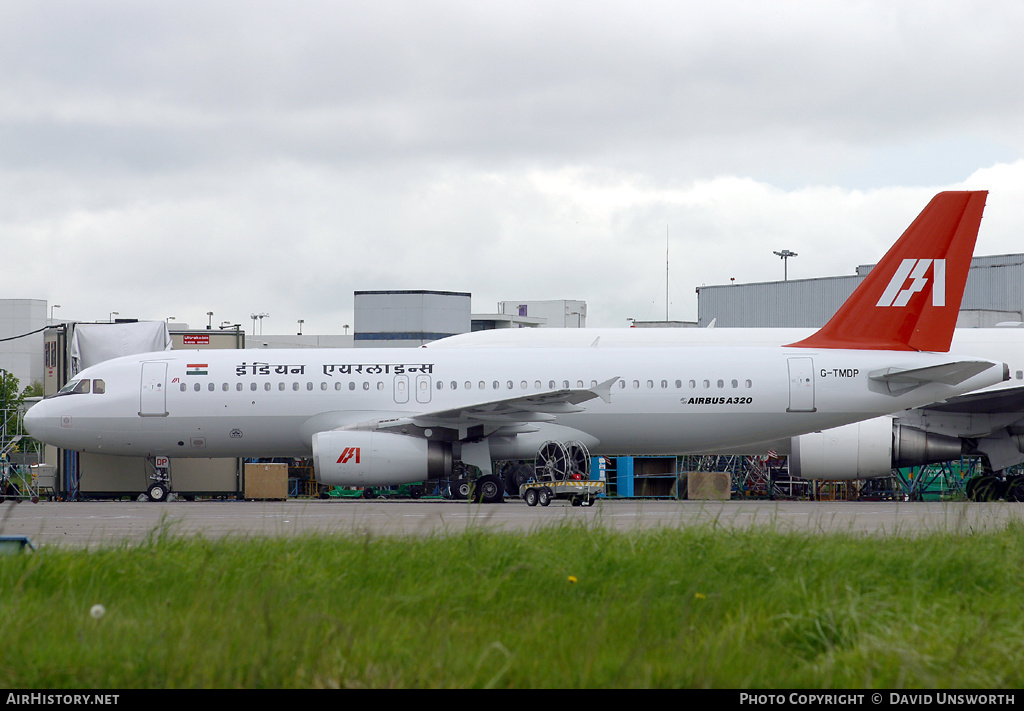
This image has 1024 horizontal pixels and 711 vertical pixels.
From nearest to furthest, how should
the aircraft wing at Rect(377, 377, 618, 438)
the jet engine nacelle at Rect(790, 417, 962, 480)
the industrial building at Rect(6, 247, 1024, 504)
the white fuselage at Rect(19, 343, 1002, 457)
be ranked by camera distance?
the aircraft wing at Rect(377, 377, 618, 438), the white fuselage at Rect(19, 343, 1002, 457), the jet engine nacelle at Rect(790, 417, 962, 480), the industrial building at Rect(6, 247, 1024, 504)

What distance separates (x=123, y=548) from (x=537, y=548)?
3571mm

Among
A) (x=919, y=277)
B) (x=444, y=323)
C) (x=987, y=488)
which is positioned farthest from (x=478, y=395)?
(x=444, y=323)

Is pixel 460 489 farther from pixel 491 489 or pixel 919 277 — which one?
pixel 919 277

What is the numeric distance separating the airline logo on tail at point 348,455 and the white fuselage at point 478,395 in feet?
5.03

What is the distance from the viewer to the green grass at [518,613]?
5434 millimetres

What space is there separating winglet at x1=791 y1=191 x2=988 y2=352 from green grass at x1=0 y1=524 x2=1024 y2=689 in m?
15.4

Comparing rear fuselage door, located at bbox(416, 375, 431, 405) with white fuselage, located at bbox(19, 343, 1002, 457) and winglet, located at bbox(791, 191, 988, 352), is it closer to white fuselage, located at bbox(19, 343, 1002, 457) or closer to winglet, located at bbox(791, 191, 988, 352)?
white fuselage, located at bbox(19, 343, 1002, 457)

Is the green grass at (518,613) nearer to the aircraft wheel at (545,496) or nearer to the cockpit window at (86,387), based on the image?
the aircraft wheel at (545,496)

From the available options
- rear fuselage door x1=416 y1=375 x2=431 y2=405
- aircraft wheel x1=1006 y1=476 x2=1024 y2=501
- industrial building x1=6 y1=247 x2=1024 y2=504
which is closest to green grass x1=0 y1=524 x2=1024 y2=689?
rear fuselage door x1=416 y1=375 x2=431 y2=405

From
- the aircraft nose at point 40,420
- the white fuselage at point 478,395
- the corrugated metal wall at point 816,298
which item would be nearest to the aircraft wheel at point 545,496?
the white fuselage at point 478,395

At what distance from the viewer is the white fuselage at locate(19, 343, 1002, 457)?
24641 millimetres

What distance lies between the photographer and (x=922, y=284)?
2466cm

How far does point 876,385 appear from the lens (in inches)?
963
